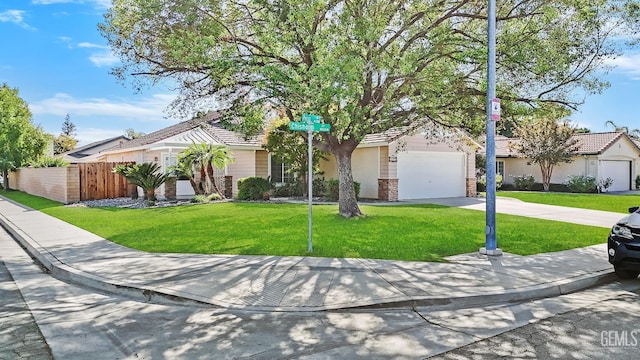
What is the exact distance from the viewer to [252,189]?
67.2ft

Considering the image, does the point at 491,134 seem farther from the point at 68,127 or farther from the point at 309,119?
the point at 68,127

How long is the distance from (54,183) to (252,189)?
1096cm

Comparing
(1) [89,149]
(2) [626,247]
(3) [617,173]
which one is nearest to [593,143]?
(3) [617,173]

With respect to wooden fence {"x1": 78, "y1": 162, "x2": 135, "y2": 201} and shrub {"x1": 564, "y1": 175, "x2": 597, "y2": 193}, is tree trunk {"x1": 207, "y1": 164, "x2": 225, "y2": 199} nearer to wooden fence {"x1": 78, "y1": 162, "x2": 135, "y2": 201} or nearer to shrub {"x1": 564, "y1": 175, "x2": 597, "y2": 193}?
wooden fence {"x1": 78, "y1": 162, "x2": 135, "y2": 201}

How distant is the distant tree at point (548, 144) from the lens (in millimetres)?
28438

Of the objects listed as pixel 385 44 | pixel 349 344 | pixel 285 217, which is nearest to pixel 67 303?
pixel 349 344

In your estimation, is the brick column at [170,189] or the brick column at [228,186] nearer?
the brick column at [170,189]

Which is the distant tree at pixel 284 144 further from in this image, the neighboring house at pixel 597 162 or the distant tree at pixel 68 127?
the distant tree at pixel 68 127

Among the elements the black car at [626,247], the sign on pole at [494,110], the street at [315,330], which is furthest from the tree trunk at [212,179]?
the black car at [626,247]

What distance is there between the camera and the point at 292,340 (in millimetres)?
4781

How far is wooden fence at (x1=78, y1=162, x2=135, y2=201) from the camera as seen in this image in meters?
21.5

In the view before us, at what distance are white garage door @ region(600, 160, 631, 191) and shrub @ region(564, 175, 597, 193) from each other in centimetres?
192

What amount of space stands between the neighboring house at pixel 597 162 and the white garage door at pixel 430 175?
10.1m

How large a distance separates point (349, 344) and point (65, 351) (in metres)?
2.82
